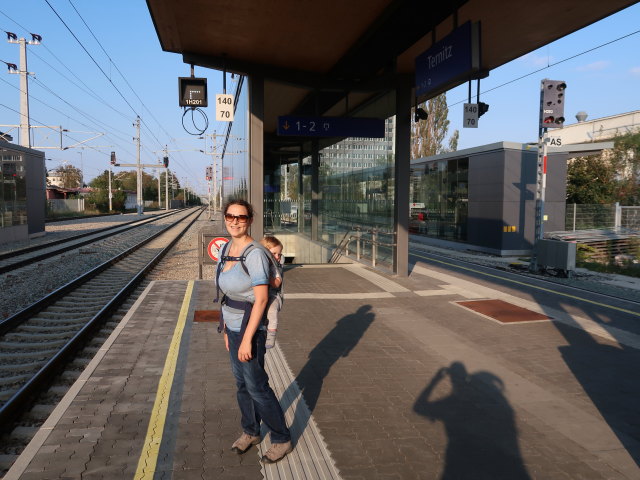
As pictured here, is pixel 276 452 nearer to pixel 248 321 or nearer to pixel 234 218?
pixel 248 321

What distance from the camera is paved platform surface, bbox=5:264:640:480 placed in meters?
3.31

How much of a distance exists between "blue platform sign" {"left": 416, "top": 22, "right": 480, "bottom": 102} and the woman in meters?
4.71

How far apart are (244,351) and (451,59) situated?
570 cm

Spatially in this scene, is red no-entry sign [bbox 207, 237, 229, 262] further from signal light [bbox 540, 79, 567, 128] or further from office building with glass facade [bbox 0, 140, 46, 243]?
office building with glass facade [bbox 0, 140, 46, 243]

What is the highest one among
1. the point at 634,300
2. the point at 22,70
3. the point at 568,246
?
the point at 22,70

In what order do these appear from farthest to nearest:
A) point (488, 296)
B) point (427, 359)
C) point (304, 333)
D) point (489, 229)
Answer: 1. point (489, 229)
2. point (488, 296)
3. point (304, 333)
4. point (427, 359)

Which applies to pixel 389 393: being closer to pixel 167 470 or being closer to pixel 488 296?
pixel 167 470

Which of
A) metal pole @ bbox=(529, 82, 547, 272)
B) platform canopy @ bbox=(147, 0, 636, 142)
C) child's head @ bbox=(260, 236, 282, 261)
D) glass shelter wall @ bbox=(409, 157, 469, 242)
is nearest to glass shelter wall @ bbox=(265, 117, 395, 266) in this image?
platform canopy @ bbox=(147, 0, 636, 142)

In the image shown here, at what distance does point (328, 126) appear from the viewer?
439 inches

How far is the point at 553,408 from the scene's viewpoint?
4.30 m

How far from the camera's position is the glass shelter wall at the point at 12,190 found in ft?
61.5

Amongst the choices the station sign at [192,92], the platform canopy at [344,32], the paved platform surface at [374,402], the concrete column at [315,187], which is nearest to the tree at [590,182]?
the concrete column at [315,187]

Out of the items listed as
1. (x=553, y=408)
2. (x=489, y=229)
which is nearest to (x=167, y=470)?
(x=553, y=408)

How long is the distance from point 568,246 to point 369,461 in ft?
36.5
